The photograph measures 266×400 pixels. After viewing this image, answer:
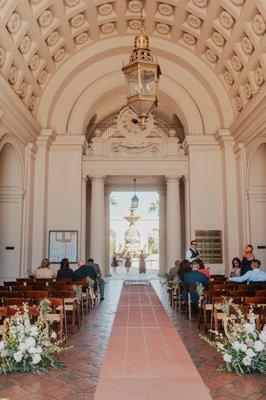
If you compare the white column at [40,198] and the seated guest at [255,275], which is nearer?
the seated guest at [255,275]

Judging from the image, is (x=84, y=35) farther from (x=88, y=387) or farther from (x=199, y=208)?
(x=88, y=387)

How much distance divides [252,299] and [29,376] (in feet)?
11.0

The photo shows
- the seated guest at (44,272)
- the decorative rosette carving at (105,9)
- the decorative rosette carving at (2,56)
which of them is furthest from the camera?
the decorative rosette carving at (105,9)

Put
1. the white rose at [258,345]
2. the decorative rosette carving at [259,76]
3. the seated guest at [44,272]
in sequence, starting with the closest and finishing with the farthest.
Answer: the white rose at [258,345]
the seated guest at [44,272]
the decorative rosette carving at [259,76]

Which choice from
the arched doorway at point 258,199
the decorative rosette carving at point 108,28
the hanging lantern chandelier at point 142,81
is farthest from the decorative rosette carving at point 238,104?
the hanging lantern chandelier at point 142,81

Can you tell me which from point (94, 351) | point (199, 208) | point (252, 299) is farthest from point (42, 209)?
point (252, 299)

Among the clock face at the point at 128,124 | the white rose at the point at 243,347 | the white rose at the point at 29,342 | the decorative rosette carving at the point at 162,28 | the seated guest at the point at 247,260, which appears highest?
the decorative rosette carving at the point at 162,28

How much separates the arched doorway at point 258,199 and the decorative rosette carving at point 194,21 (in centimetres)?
481

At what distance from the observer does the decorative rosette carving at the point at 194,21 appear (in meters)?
13.6

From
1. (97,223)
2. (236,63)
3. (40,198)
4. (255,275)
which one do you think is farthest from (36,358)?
(236,63)

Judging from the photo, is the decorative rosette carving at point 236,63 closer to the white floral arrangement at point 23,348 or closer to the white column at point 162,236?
the white column at point 162,236

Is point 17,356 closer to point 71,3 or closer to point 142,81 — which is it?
point 142,81

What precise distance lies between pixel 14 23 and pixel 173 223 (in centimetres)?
963

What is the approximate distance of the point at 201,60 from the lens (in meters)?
15.6
